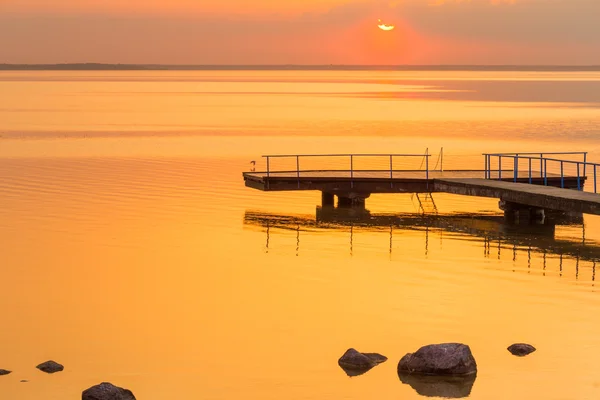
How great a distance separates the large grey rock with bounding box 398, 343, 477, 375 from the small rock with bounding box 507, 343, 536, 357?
1463 millimetres

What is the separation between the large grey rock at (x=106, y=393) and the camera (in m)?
16.6

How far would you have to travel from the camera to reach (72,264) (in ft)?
93.0

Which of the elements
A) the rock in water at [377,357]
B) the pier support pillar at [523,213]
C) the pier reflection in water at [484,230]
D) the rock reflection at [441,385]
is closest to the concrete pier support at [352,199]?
the pier reflection in water at [484,230]

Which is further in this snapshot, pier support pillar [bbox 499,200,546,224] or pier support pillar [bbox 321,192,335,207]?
pier support pillar [bbox 321,192,335,207]

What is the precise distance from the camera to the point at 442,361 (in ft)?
60.1

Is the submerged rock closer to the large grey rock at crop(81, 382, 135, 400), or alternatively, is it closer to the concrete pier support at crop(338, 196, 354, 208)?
the large grey rock at crop(81, 382, 135, 400)

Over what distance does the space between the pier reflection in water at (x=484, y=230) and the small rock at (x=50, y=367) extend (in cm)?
1192

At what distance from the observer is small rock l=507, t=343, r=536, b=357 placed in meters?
19.8

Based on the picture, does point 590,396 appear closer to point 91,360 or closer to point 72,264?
point 91,360

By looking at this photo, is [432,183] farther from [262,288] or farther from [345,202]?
[262,288]

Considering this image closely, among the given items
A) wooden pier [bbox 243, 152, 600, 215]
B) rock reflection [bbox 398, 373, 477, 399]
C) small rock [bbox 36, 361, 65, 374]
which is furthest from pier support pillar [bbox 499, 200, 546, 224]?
small rock [bbox 36, 361, 65, 374]

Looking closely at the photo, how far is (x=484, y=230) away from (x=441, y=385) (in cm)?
1704

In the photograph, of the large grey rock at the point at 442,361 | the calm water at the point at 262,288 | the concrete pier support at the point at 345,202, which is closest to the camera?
the large grey rock at the point at 442,361

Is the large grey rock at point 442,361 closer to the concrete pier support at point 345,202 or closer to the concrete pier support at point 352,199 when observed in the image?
the concrete pier support at point 352,199
